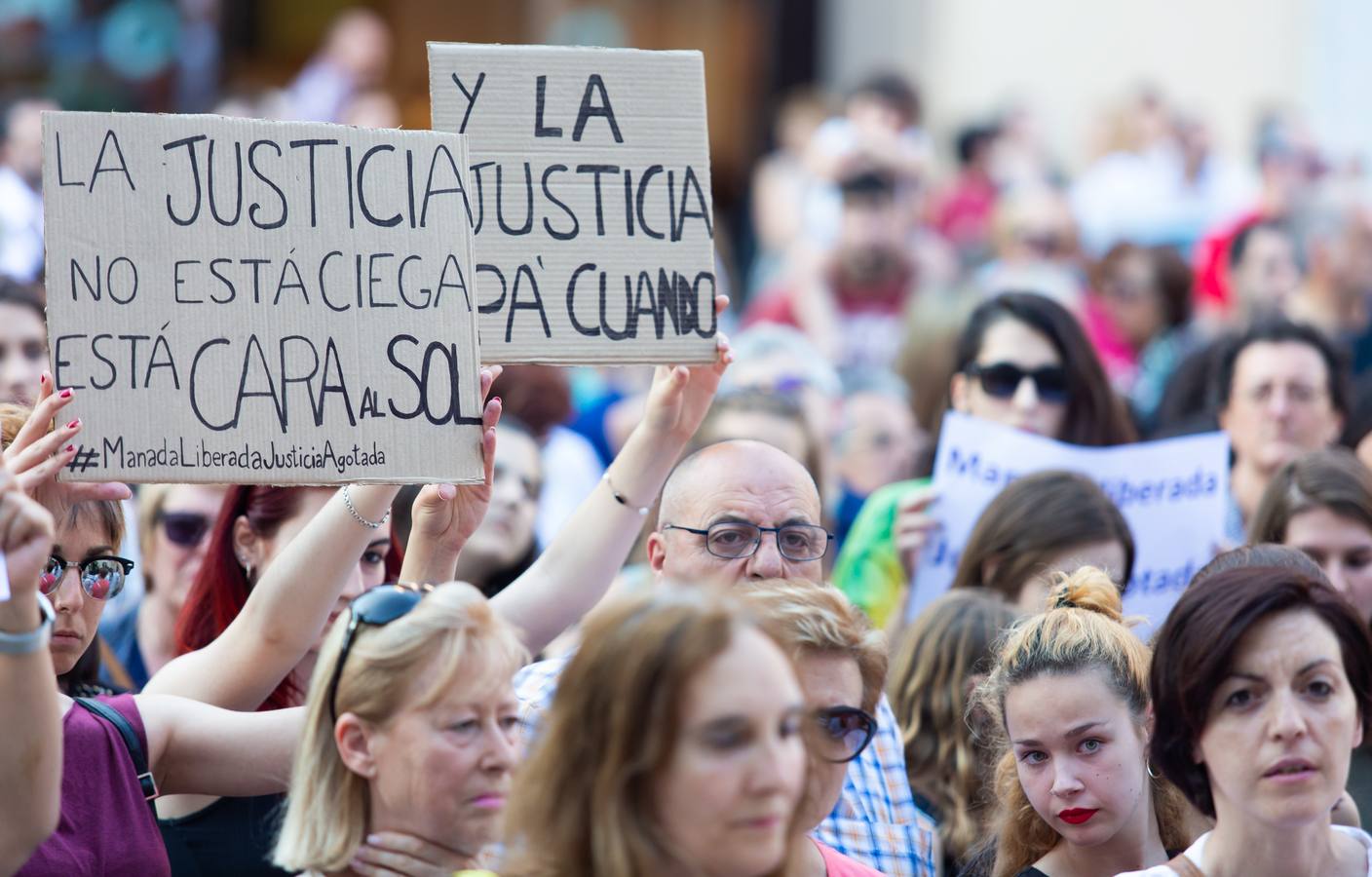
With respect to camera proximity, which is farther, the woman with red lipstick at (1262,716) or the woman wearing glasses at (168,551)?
the woman wearing glasses at (168,551)

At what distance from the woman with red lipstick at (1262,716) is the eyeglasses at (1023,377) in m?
2.45

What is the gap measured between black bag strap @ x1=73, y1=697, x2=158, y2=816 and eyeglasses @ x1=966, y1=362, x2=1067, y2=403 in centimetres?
311

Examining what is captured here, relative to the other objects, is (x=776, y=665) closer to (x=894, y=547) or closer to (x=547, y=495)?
(x=894, y=547)

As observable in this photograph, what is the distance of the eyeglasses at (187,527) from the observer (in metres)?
4.80

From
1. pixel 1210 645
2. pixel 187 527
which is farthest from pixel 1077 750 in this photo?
pixel 187 527

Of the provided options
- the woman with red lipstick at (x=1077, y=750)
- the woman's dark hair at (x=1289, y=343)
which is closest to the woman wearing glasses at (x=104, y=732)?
the woman with red lipstick at (x=1077, y=750)

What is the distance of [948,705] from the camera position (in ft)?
14.4

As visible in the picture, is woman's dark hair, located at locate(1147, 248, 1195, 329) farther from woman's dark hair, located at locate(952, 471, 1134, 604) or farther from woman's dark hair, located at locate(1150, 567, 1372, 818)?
woman's dark hair, located at locate(1150, 567, 1372, 818)

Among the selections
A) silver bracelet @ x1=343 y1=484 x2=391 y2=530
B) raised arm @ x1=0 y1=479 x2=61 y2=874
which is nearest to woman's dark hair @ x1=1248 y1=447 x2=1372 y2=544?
silver bracelet @ x1=343 y1=484 x2=391 y2=530

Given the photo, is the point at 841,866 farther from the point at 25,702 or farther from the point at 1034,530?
the point at 1034,530

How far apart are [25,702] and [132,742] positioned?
17.4 inches

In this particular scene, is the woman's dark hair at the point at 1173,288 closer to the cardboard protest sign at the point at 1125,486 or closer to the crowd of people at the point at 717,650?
the crowd of people at the point at 717,650

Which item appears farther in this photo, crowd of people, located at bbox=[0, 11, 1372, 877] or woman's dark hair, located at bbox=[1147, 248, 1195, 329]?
woman's dark hair, located at bbox=[1147, 248, 1195, 329]

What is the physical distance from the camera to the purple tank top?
3143 millimetres
